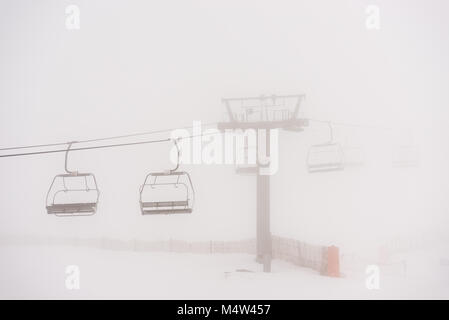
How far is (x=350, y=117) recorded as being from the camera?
61.0 feet

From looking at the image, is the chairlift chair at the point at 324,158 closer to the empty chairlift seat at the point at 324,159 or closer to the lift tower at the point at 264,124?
the empty chairlift seat at the point at 324,159

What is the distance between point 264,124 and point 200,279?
637 centimetres

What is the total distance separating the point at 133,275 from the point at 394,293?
30.9 feet

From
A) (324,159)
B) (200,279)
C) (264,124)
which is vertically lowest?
(200,279)

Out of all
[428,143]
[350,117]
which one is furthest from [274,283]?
[428,143]

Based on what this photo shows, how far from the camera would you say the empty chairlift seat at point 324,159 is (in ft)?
30.7

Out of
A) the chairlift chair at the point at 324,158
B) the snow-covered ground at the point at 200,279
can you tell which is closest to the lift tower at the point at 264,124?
the snow-covered ground at the point at 200,279

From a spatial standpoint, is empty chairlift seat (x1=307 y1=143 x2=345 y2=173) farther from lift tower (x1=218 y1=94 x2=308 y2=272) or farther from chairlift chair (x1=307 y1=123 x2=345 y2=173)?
lift tower (x1=218 y1=94 x2=308 y2=272)

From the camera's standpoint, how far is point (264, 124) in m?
13.8

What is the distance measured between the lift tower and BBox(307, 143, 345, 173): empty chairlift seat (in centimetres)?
161

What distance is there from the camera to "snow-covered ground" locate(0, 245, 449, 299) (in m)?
11.2

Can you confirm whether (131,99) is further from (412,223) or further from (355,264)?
(412,223)

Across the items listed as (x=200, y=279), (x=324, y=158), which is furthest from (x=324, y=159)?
(x=200, y=279)

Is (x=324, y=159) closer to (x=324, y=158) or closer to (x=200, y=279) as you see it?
(x=324, y=158)
